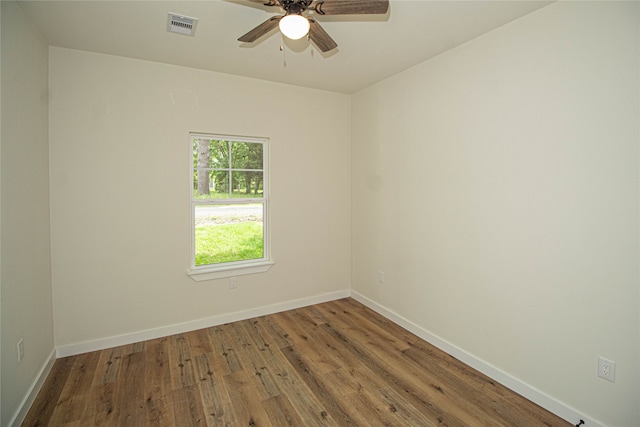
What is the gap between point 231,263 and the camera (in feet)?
11.8

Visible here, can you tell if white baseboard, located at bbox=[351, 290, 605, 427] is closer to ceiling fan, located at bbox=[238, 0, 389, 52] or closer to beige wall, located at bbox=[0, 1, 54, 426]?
ceiling fan, located at bbox=[238, 0, 389, 52]

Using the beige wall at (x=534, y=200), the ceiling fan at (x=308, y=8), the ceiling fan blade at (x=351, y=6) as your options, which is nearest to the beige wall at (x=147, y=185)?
the beige wall at (x=534, y=200)

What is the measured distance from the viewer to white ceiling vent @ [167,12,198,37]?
2.25 m

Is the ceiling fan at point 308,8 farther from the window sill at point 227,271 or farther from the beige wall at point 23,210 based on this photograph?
the window sill at point 227,271

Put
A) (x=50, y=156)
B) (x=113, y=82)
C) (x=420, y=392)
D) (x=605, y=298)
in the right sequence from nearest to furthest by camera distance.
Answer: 1. (x=605, y=298)
2. (x=420, y=392)
3. (x=50, y=156)
4. (x=113, y=82)

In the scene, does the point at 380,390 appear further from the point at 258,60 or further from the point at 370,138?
the point at 258,60

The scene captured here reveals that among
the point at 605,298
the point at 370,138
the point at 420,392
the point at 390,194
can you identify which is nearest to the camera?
the point at 605,298

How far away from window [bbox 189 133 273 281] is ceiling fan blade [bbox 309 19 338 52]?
169 cm

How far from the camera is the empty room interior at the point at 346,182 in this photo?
1.91 m

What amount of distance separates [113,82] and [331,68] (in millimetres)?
2020

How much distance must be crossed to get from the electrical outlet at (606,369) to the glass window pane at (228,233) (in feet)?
9.93

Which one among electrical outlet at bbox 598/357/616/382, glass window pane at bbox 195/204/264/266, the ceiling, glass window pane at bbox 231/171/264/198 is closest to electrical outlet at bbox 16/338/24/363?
glass window pane at bbox 195/204/264/266

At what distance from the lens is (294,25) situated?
65.7 inches

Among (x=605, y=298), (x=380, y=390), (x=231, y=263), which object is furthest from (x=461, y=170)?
(x=231, y=263)
